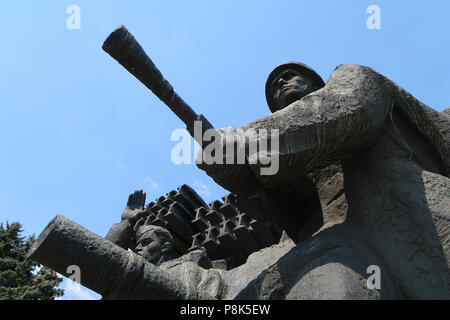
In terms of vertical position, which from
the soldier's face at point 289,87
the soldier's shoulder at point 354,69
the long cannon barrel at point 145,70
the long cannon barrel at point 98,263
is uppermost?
the soldier's face at point 289,87

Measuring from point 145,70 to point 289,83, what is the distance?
122cm

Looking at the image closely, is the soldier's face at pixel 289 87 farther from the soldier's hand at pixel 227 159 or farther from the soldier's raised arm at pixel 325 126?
the soldier's hand at pixel 227 159

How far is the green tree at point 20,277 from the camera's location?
13.3m

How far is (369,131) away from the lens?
2.57m

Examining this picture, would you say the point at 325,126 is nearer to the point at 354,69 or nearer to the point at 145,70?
the point at 354,69

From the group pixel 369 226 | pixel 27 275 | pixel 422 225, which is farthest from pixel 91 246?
pixel 27 275

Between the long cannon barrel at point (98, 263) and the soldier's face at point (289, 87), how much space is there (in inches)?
56.6

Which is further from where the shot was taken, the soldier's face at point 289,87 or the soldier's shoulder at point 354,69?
the soldier's face at point 289,87

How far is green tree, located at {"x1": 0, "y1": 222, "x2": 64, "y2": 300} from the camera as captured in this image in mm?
13289

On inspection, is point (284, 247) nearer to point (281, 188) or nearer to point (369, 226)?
point (281, 188)

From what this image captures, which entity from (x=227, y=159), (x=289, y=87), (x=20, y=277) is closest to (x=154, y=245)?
(x=289, y=87)

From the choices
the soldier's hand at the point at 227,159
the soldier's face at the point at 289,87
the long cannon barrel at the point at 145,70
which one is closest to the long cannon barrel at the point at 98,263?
the soldier's hand at the point at 227,159

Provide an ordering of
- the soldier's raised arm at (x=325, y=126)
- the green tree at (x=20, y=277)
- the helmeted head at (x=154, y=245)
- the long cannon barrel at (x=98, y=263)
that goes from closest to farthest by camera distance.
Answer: the long cannon barrel at (x=98, y=263)
the soldier's raised arm at (x=325, y=126)
the helmeted head at (x=154, y=245)
the green tree at (x=20, y=277)

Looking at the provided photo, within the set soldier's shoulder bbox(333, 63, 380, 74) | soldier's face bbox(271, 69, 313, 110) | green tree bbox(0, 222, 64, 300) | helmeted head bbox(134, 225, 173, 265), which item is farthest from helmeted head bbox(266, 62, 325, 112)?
green tree bbox(0, 222, 64, 300)
